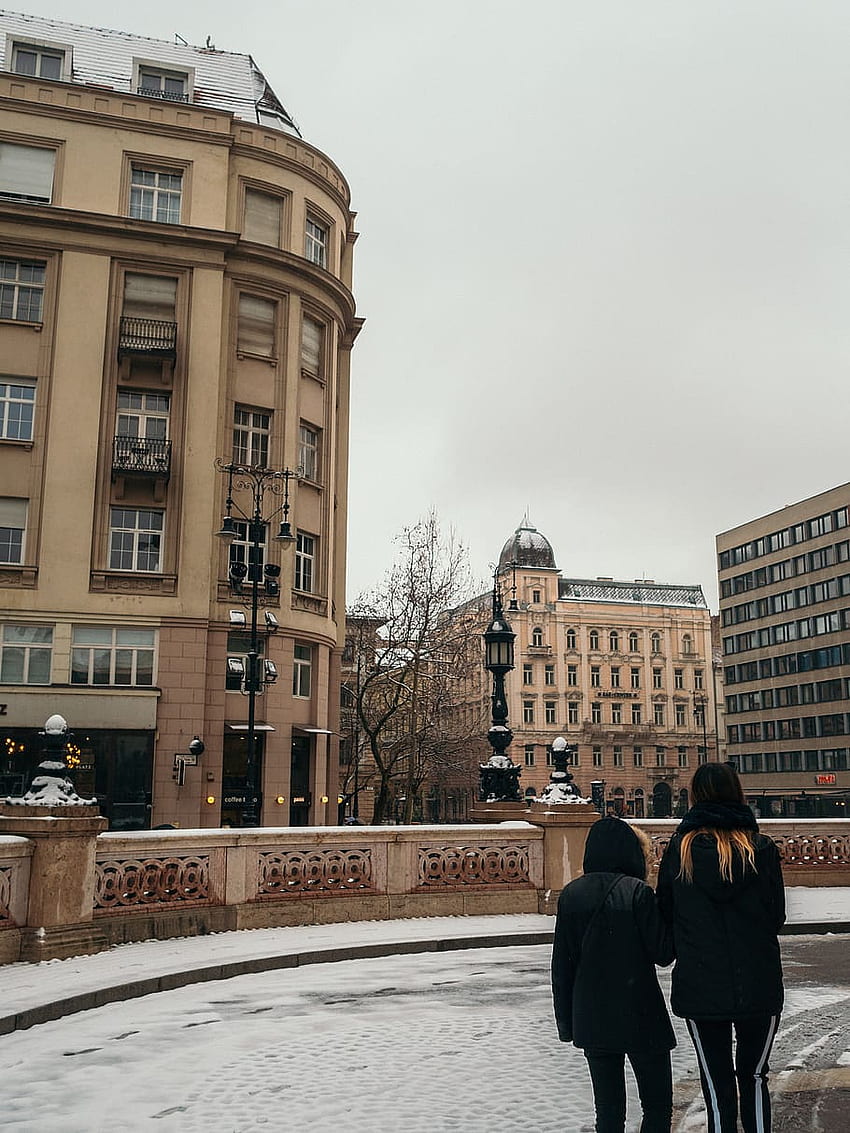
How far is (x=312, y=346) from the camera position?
34.1 m

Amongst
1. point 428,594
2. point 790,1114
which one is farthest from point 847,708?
point 790,1114

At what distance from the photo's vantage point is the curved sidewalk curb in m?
8.38

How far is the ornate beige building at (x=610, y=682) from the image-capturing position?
100438mm

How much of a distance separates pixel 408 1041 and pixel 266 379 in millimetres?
26687

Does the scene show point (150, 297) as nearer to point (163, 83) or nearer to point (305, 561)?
point (163, 83)

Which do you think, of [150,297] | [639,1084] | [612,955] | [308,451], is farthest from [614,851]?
[308,451]

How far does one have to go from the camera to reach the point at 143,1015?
8.68m

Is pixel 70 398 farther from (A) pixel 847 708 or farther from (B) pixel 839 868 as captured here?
(A) pixel 847 708

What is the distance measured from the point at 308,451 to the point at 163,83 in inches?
495

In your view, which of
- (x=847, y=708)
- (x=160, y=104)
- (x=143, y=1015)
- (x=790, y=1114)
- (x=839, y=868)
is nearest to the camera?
(x=790, y=1114)

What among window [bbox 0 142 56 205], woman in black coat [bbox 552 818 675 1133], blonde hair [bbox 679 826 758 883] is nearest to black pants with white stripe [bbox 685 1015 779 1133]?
woman in black coat [bbox 552 818 675 1133]

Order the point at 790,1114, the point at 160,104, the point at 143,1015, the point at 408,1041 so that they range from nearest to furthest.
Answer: the point at 790,1114 < the point at 408,1041 < the point at 143,1015 < the point at 160,104

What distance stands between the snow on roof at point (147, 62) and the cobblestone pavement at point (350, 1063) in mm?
30370

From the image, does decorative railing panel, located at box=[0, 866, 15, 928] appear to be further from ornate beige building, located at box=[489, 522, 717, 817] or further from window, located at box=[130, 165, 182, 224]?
ornate beige building, located at box=[489, 522, 717, 817]
